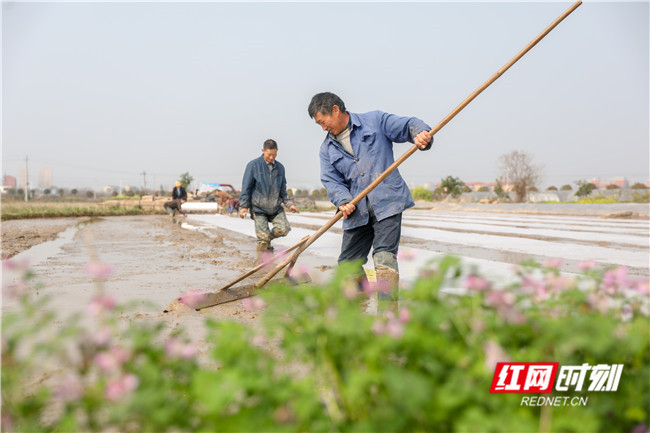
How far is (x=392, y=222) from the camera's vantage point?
391 cm

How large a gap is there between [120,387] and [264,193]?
5857 mm

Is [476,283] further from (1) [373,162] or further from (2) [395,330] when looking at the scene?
(1) [373,162]

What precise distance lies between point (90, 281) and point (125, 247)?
4001mm

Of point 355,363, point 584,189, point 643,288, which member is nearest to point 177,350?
point 355,363

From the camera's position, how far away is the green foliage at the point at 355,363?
1.14 m

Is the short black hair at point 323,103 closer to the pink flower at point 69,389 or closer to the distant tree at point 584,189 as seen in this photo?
the pink flower at point 69,389

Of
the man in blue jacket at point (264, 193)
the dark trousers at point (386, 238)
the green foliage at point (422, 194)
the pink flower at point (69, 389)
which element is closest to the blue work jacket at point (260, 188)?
the man in blue jacket at point (264, 193)

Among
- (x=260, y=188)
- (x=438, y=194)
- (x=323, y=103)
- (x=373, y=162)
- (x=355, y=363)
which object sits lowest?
(x=355, y=363)

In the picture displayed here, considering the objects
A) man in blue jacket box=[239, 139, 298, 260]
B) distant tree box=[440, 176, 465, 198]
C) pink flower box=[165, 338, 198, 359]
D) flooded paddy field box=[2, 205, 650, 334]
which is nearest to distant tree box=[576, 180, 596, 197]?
distant tree box=[440, 176, 465, 198]

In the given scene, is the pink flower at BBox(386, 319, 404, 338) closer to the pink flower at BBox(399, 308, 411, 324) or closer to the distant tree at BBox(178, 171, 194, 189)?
the pink flower at BBox(399, 308, 411, 324)

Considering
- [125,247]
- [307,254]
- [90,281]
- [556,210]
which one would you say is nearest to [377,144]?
[90,281]

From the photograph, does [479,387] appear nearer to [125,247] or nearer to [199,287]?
[199,287]

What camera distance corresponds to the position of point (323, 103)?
3.96 m

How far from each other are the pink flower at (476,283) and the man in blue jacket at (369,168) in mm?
2402
